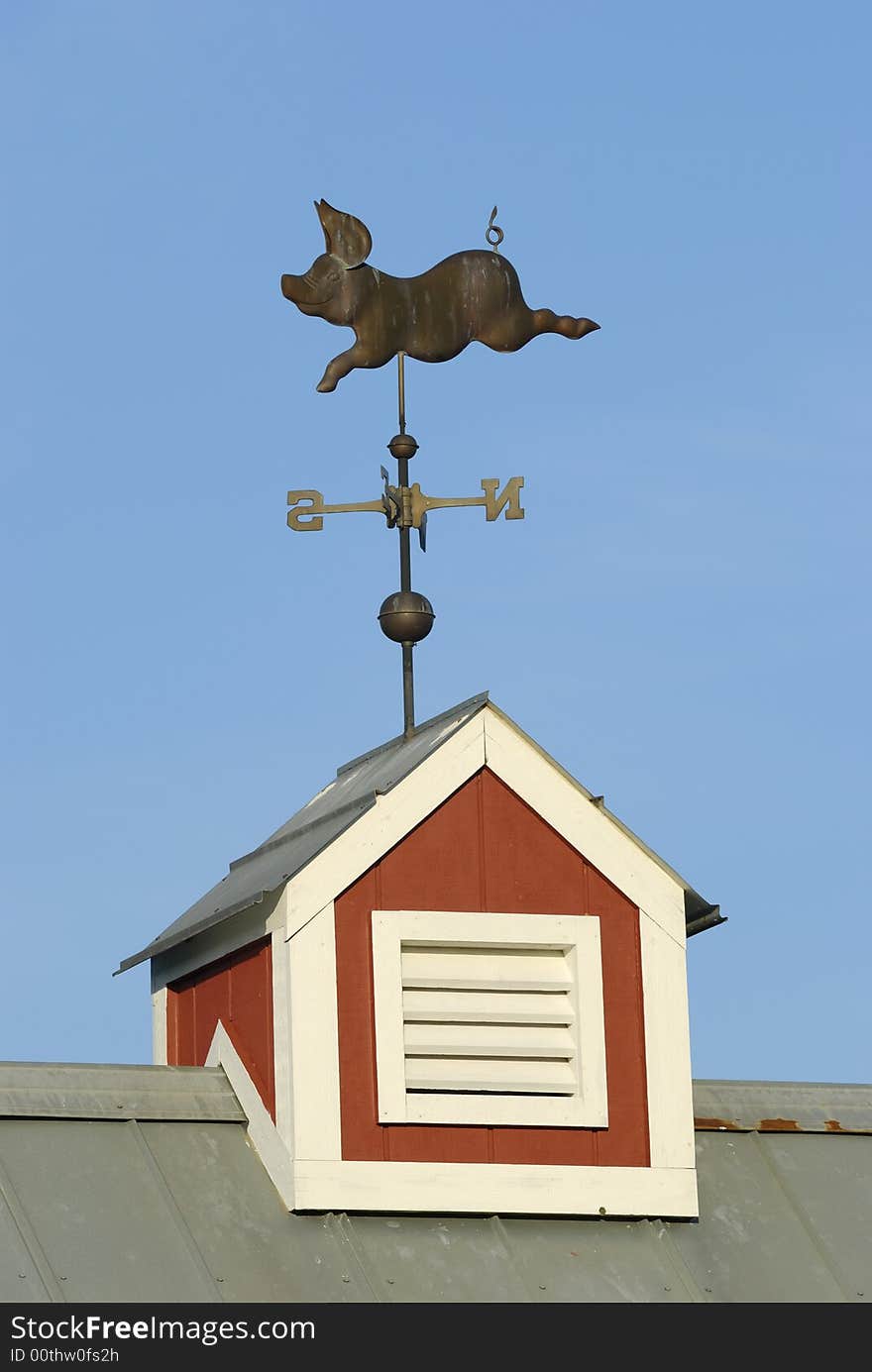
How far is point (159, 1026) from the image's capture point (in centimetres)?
1780

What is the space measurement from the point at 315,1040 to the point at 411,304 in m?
4.85

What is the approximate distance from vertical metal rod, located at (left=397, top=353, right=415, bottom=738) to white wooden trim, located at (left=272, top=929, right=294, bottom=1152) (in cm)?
207

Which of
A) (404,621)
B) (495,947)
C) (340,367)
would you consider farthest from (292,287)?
(495,947)

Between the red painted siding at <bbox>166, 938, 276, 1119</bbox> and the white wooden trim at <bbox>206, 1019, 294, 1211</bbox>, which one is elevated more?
the red painted siding at <bbox>166, 938, 276, 1119</bbox>

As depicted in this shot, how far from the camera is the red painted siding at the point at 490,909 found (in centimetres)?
1552

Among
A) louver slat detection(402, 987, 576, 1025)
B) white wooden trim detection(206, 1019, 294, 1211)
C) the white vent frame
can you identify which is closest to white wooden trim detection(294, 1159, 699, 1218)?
white wooden trim detection(206, 1019, 294, 1211)

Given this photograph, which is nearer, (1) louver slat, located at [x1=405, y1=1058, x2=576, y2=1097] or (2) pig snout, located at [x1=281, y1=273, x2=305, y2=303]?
(1) louver slat, located at [x1=405, y1=1058, x2=576, y2=1097]

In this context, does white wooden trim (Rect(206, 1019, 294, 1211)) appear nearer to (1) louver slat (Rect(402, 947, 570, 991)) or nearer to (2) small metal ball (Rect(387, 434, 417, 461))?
(1) louver slat (Rect(402, 947, 570, 991))

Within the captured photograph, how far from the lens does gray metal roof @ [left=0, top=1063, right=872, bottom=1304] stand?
48.1 ft

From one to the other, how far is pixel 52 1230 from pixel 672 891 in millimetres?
3945

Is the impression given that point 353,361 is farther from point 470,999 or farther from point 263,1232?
point 263,1232

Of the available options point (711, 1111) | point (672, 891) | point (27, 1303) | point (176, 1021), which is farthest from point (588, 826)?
point (27, 1303)

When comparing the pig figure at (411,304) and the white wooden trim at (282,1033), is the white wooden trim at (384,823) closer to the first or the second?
the white wooden trim at (282,1033)
